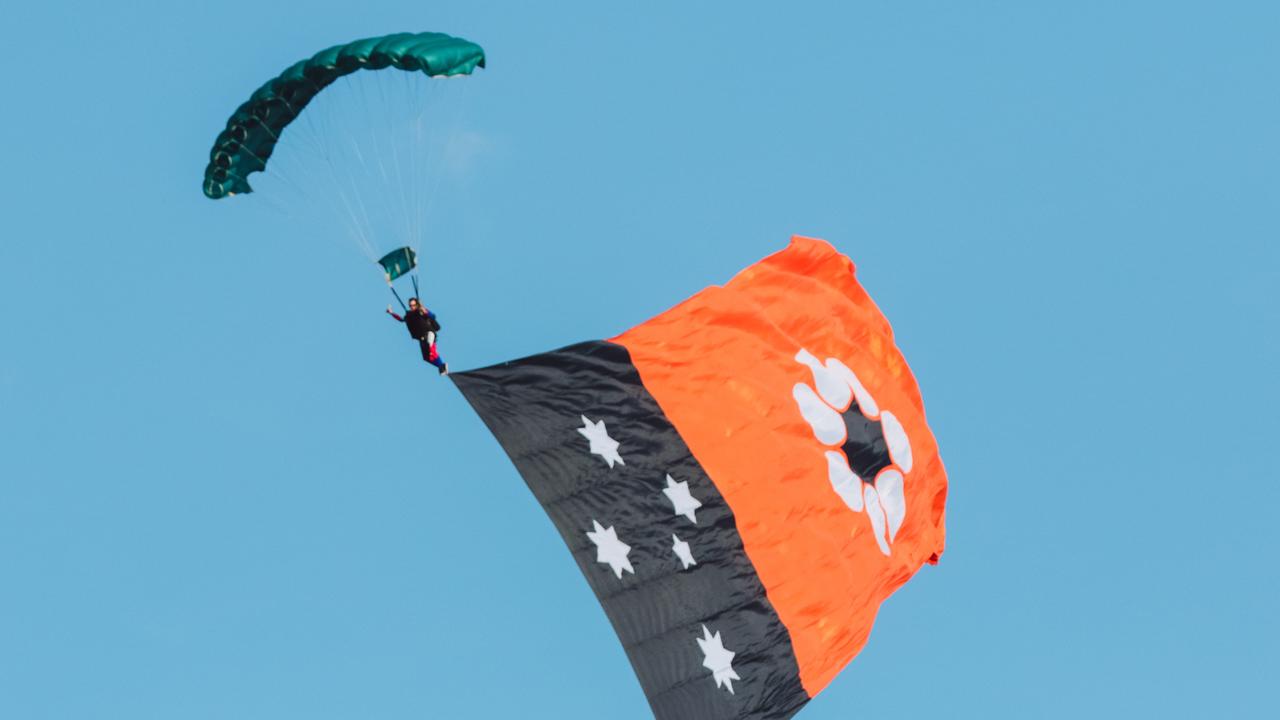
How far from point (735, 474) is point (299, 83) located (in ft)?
17.5

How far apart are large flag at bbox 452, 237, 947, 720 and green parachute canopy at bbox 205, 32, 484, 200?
278 centimetres

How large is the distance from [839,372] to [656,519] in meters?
3.32

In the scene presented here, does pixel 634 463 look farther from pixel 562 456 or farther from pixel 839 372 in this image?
pixel 839 372

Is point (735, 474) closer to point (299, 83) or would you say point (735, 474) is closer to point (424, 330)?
point (424, 330)

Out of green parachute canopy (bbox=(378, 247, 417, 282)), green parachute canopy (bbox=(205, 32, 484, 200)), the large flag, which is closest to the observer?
the large flag

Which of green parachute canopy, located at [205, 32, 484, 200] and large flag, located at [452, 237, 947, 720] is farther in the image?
green parachute canopy, located at [205, 32, 484, 200]

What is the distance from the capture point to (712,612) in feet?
46.0

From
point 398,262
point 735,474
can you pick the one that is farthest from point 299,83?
point 735,474

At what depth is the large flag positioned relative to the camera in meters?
13.4

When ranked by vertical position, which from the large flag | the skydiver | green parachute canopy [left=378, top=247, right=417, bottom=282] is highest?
green parachute canopy [left=378, top=247, right=417, bottom=282]

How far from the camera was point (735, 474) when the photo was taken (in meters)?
14.6

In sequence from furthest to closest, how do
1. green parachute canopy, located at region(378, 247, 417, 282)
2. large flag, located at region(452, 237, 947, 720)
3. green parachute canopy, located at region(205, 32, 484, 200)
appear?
green parachute canopy, located at region(378, 247, 417, 282) < green parachute canopy, located at region(205, 32, 484, 200) < large flag, located at region(452, 237, 947, 720)

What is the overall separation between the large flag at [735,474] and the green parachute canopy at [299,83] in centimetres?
278

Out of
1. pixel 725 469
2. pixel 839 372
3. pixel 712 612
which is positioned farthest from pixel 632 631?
pixel 839 372
